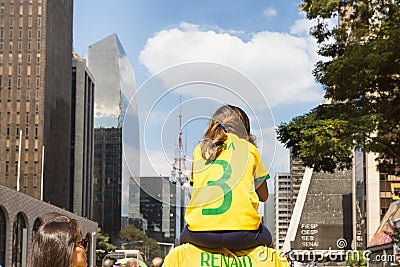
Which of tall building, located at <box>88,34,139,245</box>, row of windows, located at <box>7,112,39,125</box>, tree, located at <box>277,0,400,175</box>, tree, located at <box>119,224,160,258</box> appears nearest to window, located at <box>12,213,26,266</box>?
tree, located at <box>277,0,400,175</box>

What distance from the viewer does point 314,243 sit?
124750 millimetres

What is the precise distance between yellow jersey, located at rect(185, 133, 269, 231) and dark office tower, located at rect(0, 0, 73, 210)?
101521 mm

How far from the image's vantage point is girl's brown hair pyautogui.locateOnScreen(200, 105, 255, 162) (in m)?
4.49

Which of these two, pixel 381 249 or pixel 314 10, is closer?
pixel 314 10

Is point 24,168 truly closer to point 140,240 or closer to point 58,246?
point 140,240

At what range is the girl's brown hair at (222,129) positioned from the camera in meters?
4.49

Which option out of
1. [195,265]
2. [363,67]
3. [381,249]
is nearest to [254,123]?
[195,265]

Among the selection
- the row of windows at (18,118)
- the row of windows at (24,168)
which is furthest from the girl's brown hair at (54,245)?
the row of windows at (18,118)

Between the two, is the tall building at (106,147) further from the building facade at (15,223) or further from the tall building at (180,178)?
the tall building at (180,178)

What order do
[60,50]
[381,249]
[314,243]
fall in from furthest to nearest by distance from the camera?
[314,243] → [60,50] → [381,249]

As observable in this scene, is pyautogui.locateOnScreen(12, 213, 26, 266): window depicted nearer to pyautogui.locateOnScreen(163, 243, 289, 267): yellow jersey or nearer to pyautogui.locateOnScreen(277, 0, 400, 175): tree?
pyautogui.locateOnScreen(277, 0, 400, 175): tree

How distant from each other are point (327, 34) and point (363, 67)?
6.07 ft

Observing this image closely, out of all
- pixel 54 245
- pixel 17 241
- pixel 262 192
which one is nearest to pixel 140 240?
pixel 17 241

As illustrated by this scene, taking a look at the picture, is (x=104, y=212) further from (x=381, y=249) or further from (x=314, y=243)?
(x=381, y=249)
